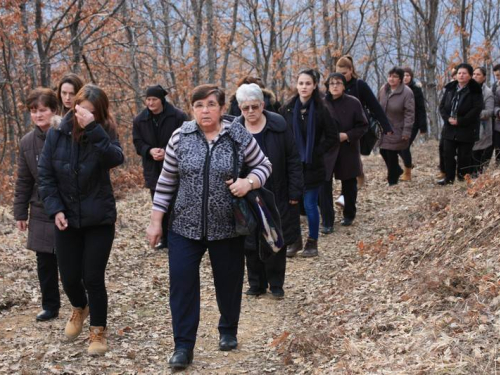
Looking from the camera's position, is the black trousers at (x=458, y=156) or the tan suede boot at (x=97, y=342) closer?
the tan suede boot at (x=97, y=342)

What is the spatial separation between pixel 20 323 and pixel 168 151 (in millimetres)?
2654

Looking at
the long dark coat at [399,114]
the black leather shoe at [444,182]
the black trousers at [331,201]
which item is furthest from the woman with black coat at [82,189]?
the black leather shoe at [444,182]

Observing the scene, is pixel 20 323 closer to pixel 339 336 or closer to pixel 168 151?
pixel 168 151

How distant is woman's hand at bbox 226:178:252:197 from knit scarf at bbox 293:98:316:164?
3.28 m

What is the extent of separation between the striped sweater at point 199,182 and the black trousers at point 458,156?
24.0 ft

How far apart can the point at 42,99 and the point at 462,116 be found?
7627 mm

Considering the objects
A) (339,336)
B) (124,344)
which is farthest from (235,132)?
(124,344)

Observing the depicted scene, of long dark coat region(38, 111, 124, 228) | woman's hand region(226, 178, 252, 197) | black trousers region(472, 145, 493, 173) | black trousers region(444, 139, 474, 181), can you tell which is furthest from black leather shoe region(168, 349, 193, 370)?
black trousers region(472, 145, 493, 173)

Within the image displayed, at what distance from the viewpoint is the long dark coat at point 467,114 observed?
1070 cm

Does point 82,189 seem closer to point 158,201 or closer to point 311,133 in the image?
point 158,201

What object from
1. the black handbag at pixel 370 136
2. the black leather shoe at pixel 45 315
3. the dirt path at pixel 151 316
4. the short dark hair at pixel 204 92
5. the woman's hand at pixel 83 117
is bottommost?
the dirt path at pixel 151 316

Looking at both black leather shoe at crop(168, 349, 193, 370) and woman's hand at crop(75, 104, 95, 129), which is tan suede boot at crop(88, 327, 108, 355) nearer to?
black leather shoe at crop(168, 349, 193, 370)

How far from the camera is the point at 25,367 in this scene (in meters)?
4.82

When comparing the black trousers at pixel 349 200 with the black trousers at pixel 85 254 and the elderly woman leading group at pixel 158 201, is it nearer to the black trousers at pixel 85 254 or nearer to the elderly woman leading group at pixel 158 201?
the elderly woman leading group at pixel 158 201
